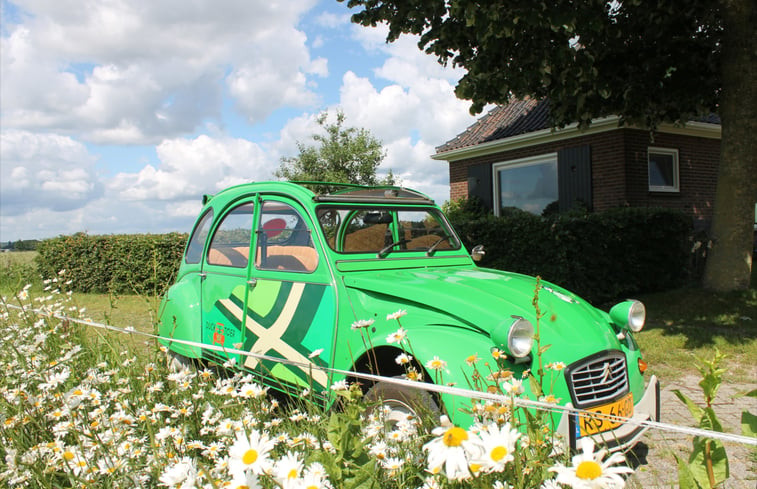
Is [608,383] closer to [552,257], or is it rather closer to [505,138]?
[552,257]

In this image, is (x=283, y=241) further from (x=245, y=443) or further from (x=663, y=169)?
(x=663, y=169)

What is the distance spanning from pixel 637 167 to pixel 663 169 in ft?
5.81

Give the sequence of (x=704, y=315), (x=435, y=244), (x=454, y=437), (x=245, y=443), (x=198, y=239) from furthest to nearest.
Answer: (x=704, y=315)
(x=198, y=239)
(x=435, y=244)
(x=245, y=443)
(x=454, y=437)

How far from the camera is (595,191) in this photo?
13102mm

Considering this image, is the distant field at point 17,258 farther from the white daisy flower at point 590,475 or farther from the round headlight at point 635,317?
the white daisy flower at point 590,475

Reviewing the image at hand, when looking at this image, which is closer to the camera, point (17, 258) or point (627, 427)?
point (627, 427)

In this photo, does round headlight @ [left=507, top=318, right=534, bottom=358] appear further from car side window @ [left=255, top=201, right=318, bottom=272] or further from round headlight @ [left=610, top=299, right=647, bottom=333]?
car side window @ [left=255, top=201, right=318, bottom=272]

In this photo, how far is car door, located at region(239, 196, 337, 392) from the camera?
352 centimetres

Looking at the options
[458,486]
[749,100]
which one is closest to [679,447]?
[458,486]

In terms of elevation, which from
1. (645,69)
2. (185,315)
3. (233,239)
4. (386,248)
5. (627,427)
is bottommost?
(627,427)

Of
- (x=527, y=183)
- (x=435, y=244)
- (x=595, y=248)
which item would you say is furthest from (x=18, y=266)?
(x=595, y=248)

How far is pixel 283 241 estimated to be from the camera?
4.13 meters

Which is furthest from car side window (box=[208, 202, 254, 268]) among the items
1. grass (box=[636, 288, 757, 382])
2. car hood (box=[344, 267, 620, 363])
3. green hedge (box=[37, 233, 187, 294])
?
green hedge (box=[37, 233, 187, 294])

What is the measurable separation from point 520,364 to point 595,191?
11.4 meters
